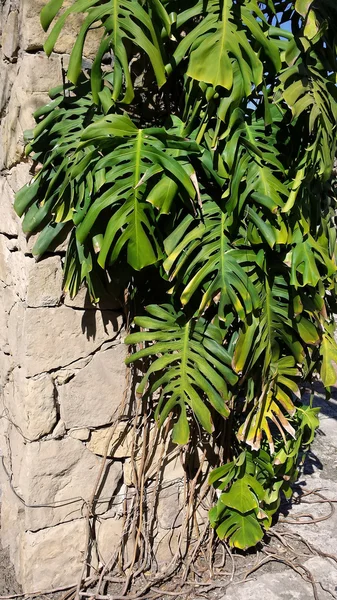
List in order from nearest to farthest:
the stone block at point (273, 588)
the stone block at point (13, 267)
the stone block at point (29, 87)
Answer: the stone block at point (29, 87) → the stone block at point (13, 267) → the stone block at point (273, 588)

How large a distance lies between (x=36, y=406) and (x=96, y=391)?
22 centimetres

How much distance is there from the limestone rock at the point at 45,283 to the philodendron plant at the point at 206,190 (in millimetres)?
67

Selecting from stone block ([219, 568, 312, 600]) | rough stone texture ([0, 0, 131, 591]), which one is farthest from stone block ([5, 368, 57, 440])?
stone block ([219, 568, 312, 600])

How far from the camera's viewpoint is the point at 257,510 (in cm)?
220

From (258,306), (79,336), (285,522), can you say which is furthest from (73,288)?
(285,522)

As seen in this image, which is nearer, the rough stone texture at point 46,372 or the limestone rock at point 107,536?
the rough stone texture at point 46,372

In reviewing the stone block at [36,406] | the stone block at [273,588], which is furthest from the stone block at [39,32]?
the stone block at [273,588]

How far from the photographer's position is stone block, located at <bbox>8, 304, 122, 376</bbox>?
2.03 meters

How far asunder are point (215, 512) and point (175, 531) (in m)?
0.25

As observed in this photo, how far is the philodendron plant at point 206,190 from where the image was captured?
172 centimetres

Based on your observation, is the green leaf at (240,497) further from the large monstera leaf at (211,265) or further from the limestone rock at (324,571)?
the large monstera leaf at (211,265)

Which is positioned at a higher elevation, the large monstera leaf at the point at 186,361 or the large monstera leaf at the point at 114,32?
the large monstera leaf at the point at 114,32

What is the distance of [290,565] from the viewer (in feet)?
7.67

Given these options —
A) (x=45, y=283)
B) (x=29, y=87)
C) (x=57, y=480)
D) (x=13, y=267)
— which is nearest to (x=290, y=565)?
(x=57, y=480)
